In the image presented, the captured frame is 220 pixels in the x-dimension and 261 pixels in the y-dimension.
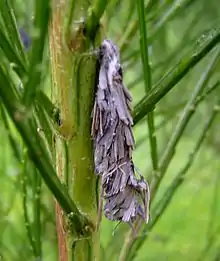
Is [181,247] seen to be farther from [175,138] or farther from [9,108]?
[9,108]

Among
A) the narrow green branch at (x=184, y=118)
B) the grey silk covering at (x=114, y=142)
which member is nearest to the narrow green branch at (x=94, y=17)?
the grey silk covering at (x=114, y=142)

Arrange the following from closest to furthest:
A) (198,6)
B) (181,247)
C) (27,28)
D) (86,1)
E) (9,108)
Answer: (9,108) → (86,1) → (27,28) → (198,6) → (181,247)

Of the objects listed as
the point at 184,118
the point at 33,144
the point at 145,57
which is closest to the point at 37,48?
the point at 33,144

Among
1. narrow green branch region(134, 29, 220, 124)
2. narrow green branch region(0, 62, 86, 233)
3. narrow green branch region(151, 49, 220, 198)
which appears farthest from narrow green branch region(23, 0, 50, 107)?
narrow green branch region(151, 49, 220, 198)

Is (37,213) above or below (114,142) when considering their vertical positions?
below

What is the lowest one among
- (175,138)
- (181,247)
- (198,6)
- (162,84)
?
(181,247)

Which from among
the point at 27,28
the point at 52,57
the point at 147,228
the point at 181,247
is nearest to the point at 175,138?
the point at 147,228

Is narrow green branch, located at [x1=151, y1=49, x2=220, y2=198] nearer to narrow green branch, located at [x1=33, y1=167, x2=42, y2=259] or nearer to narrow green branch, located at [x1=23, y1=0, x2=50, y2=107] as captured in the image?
narrow green branch, located at [x1=33, y1=167, x2=42, y2=259]

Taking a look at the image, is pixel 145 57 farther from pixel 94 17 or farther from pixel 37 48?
pixel 37 48

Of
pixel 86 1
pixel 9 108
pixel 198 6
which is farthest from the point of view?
pixel 198 6
